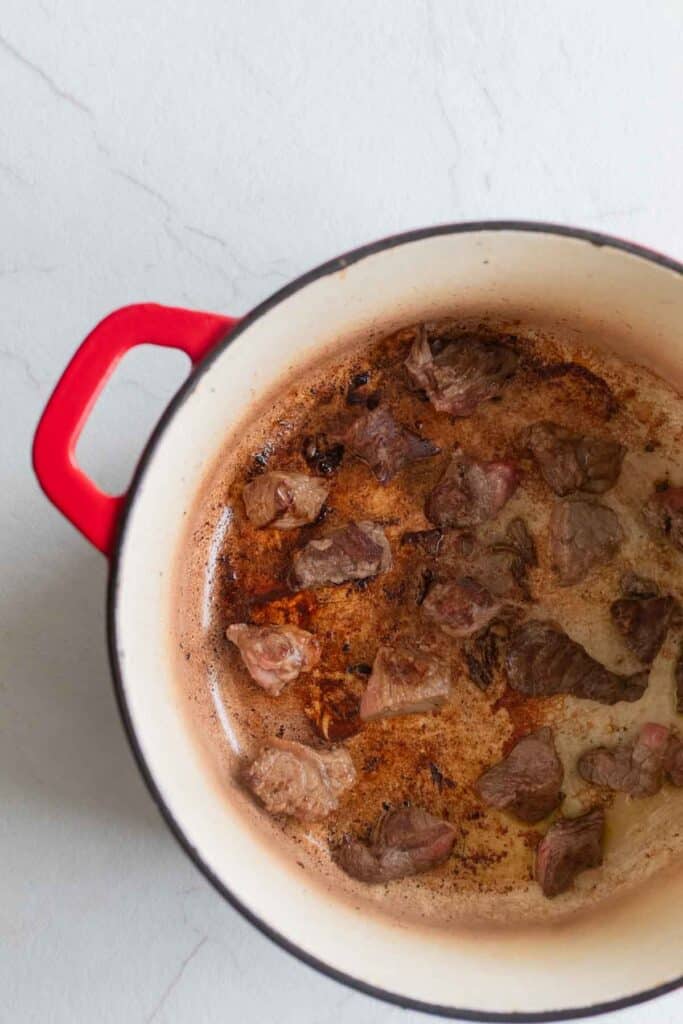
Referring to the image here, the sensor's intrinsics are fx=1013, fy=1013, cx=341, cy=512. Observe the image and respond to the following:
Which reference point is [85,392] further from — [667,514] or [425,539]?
[667,514]

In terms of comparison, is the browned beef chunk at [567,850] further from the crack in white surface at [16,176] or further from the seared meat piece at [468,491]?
the crack in white surface at [16,176]

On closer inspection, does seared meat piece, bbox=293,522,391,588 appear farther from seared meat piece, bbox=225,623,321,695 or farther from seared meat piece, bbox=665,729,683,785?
seared meat piece, bbox=665,729,683,785

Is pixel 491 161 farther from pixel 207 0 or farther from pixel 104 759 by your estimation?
pixel 104 759

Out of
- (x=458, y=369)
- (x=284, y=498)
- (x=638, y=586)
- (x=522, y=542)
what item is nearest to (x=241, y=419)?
(x=284, y=498)

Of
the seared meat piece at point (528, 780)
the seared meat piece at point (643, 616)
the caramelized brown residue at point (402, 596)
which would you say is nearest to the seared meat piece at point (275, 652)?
the caramelized brown residue at point (402, 596)

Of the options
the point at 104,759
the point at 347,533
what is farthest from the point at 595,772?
the point at 104,759
